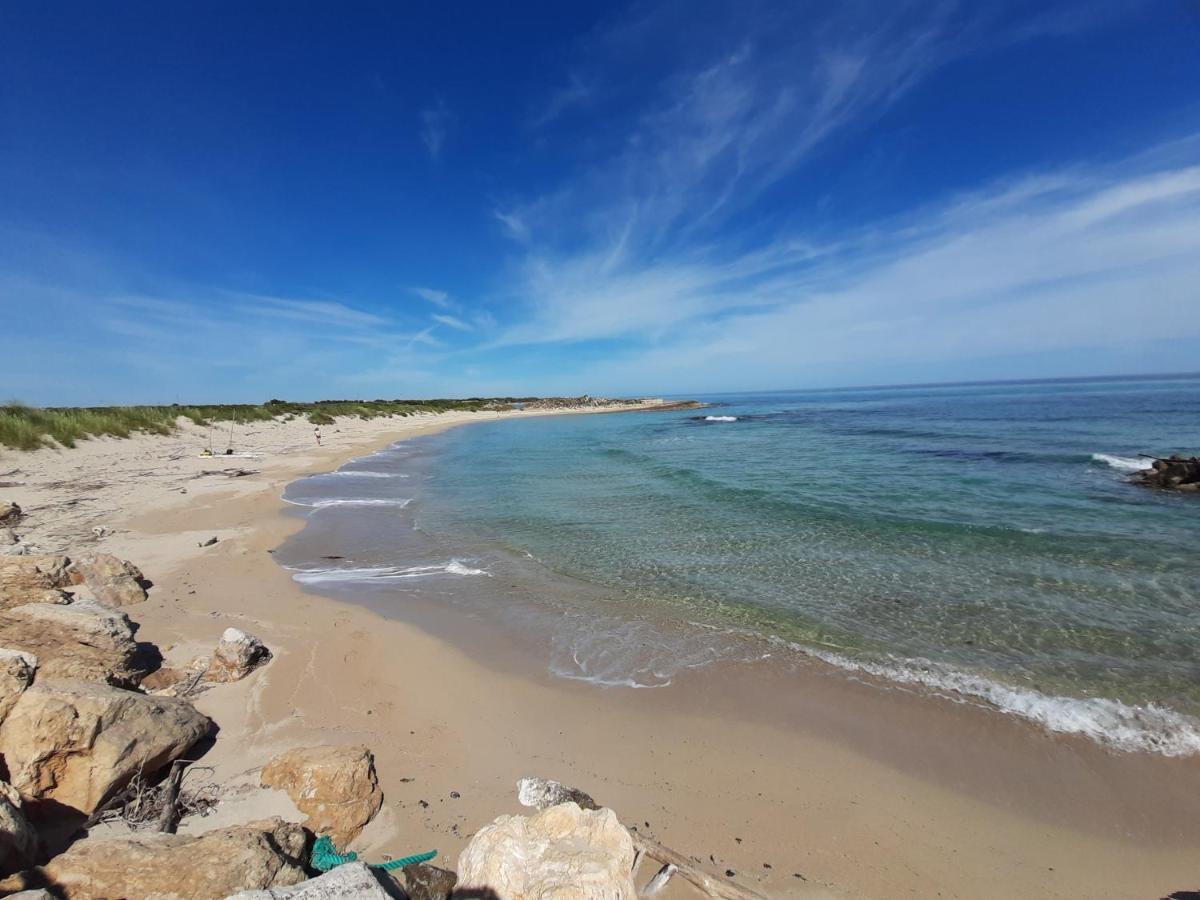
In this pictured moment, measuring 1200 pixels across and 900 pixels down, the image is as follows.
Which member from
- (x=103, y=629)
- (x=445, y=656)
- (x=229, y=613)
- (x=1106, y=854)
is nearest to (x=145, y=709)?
(x=103, y=629)

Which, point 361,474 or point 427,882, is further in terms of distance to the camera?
point 361,474

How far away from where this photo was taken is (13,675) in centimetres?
360

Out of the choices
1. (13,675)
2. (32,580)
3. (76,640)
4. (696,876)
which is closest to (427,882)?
(696,876)

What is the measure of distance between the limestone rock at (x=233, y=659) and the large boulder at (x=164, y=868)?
2738 millimetres

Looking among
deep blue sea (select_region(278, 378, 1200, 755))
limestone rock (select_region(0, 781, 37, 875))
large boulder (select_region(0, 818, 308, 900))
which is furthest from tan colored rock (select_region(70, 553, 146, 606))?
large boulder (select_region(0, 818, 308, 900))

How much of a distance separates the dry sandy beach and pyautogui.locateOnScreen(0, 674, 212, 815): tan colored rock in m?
0.64

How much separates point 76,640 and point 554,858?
5.06 metres

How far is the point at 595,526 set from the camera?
12.1 m

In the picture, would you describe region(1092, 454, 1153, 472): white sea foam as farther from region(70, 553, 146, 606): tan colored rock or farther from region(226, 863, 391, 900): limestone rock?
region(70, 553, 146, 606): tan colored rock

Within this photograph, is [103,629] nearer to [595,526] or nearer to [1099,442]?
[595,526]

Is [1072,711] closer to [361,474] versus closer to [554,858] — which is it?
[554,858]

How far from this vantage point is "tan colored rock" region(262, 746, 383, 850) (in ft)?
10.9

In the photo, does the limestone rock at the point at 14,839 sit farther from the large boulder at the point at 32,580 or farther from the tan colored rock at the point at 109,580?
the tan colored rock at the point at 109,580

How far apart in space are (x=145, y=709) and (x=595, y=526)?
29.7 feet
